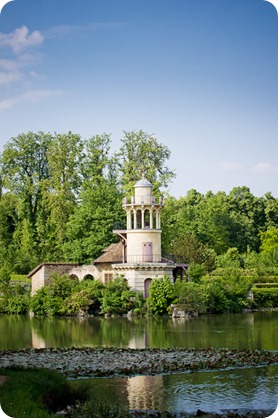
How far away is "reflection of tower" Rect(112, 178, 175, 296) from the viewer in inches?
1116

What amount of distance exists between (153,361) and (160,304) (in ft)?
38.6

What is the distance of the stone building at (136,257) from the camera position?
1118 inches

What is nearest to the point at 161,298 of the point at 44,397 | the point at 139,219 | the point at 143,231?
the point at 143,231

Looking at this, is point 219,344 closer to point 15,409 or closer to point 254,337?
point 254,337

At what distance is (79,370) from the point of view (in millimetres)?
13797

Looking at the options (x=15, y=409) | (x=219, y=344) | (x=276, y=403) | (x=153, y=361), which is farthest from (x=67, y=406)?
(x=219, y=344)

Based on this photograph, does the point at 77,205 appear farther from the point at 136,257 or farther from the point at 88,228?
the point at 136,257

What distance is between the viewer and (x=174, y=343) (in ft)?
61.8

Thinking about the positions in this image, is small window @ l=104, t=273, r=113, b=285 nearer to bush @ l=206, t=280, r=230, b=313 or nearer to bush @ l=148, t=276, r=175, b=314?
bush @ l=148, t=276, r=175, b=314

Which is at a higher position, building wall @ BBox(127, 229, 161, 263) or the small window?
building wall @ BBox(127, 229, 161, 263)

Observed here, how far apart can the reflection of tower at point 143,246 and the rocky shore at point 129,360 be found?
1097cm

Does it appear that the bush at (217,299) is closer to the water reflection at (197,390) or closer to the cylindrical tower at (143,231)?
the cylindrical tower at (143,231)

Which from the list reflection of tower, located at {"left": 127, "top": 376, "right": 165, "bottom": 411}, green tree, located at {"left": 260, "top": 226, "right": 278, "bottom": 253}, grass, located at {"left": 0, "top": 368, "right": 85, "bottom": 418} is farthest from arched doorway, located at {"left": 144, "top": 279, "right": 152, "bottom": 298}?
grass, located at {"left": 0, "top": 368, "right": 85, "bottom": 418}

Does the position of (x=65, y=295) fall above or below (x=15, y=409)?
above
